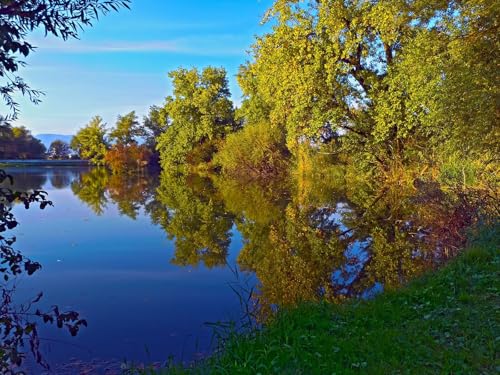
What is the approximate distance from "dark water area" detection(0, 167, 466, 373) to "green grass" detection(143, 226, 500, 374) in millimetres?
976

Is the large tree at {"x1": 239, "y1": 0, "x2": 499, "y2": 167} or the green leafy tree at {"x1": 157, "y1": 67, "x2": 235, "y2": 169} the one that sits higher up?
the green leafy tree at {"x1": 157, "y1": 67, "x2": 235, "y2": 169}

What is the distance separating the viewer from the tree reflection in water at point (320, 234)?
7.54 metres

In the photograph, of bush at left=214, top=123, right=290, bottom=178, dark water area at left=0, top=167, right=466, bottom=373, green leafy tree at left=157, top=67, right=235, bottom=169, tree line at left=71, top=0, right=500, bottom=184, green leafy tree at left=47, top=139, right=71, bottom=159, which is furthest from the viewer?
green leafy tree at left=47, top=139, right=71, bottom=159

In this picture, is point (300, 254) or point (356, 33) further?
point (356, 33)

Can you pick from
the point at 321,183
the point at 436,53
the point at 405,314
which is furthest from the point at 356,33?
the point at 405,314

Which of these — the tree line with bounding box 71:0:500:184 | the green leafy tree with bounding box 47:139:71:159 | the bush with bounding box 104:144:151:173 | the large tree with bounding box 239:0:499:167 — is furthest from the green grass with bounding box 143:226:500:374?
the green leafy tree with bounding box 47:139:71:159

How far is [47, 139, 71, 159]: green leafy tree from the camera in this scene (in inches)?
2953

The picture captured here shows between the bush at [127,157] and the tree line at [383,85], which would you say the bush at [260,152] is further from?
the bush at [127,157]

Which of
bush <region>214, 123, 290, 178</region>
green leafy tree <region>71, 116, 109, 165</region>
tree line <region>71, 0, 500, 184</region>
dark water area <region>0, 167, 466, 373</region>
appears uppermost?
green leafy tree <region>71, 116, 109, 165</region>

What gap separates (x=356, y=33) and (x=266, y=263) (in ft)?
45.3

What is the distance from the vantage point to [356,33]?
62.5ft

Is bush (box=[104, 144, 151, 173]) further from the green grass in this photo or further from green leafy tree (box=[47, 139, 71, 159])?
the green grass

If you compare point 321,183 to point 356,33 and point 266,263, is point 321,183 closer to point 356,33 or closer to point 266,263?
point 356,33

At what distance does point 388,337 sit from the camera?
4121mm
